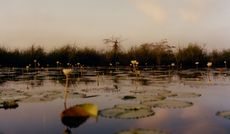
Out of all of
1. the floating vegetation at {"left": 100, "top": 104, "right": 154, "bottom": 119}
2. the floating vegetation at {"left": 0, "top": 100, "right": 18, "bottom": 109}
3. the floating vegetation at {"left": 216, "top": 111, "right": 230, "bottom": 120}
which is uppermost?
the floating vegetation at {"left": 0, "top": 100, "right": 18, "bottom": 109}

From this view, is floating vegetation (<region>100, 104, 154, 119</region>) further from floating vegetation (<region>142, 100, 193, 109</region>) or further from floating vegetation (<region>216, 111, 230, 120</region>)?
floating vegetation (<region>216, 111, 230, 120</region>)

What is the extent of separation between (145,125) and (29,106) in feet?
9.26

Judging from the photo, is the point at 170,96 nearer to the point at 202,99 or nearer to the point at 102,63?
the point at 202,99

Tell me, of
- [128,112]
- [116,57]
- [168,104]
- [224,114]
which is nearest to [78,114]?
[128,112]

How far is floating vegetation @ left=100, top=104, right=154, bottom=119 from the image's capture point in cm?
555

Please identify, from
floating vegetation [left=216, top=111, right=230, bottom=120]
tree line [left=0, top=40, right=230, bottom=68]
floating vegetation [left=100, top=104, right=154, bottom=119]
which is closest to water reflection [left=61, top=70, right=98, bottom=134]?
floating vegetation [left=100, top=104, right=154, bottom=119]

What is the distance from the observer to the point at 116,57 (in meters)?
28.9

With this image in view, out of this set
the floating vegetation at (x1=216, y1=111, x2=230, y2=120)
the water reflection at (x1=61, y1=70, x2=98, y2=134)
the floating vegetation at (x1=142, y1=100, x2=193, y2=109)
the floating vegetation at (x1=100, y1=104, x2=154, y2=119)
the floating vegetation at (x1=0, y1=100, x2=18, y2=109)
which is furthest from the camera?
the floating vegetation at (x1=0, y1=100, x2=18, y2=109)

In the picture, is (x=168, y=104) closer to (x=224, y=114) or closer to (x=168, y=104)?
(x=168, y=104)

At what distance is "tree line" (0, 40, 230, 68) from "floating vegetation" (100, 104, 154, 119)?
19032mm

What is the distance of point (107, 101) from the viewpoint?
7.42 metres

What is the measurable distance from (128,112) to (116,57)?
912 inches

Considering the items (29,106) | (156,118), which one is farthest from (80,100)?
(156,118)

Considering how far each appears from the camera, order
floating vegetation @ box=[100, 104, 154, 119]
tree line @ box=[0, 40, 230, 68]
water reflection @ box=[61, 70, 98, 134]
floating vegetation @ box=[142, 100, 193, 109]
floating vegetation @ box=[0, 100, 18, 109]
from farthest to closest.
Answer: tree line @ box=[0, 40, 230, 68], floating vegetation @ box=[0, 100, 18, 109], floating vegetation @ box=[142, 100, 193, 109], floating vegetation @ box=[100, 104, 154, 119], water reflection @ box=[61, 70, 98, 134]
